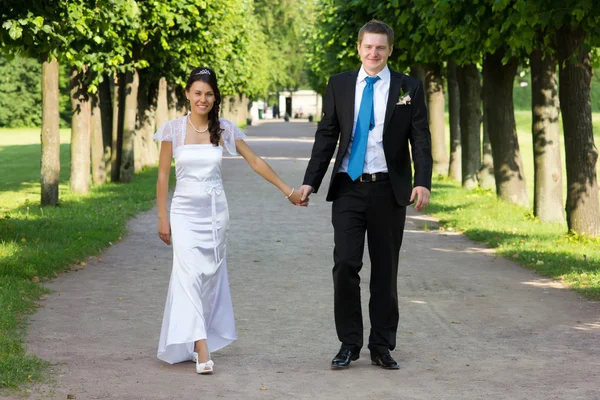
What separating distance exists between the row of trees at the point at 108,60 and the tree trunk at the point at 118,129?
0.02 meters

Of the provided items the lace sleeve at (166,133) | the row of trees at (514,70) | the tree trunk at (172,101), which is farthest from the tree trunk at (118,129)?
the lace sleeve at (166,133)

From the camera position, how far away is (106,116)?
89.1 ft

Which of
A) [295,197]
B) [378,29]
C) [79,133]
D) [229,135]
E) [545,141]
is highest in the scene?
[378,29]

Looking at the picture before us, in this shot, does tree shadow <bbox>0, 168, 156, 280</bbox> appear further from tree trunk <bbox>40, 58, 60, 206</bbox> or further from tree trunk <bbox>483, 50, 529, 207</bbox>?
tree trunk <bbox>483, 50, 529, 207</bbox>

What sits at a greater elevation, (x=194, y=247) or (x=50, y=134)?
(x=50, y=134)

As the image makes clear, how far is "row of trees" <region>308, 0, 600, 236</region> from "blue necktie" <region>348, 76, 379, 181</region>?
233 inches

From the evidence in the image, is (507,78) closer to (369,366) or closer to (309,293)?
(309,293)

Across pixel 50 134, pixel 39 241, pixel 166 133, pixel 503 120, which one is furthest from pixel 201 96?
pixel 503 120

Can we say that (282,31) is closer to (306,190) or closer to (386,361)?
(306,190)

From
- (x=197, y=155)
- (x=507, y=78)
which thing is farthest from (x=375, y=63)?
(x=507, y=78)

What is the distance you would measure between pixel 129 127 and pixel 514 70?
9873 mm

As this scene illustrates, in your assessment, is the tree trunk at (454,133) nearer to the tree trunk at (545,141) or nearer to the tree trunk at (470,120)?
the tree trunk at (470,120)

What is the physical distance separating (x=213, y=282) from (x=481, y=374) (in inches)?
68.4

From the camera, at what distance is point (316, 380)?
6750mm
